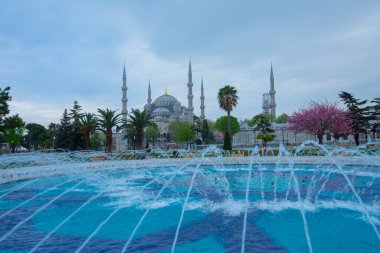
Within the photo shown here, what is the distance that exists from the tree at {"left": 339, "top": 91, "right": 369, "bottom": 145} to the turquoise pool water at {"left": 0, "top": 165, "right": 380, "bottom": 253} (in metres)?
28.9

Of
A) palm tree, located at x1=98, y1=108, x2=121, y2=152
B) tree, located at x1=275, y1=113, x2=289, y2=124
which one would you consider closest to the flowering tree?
palm tree, located at x1=98, y1=108, x2=121, y2=152

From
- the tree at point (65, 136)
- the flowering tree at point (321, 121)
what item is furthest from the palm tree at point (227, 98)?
the tree at point (65, 136)

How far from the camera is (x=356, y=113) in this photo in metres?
37.8

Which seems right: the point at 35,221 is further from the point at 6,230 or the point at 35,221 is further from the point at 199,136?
the point at 199,136

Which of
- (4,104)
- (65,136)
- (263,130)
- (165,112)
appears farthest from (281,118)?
(4,104)

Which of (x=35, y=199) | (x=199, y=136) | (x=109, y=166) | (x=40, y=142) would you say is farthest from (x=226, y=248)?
(x=40, y=142)

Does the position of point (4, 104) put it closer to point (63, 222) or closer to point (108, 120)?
point (108, 120)

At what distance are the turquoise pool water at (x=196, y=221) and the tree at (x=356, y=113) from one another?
94.7 ft

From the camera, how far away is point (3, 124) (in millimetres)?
26734

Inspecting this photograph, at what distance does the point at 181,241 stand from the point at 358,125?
37.1 metres

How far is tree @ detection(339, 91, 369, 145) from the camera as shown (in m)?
37.3

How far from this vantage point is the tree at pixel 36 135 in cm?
6675

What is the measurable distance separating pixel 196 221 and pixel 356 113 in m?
36.3

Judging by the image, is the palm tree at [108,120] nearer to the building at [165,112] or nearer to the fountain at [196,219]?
the fountain at [196,219]
